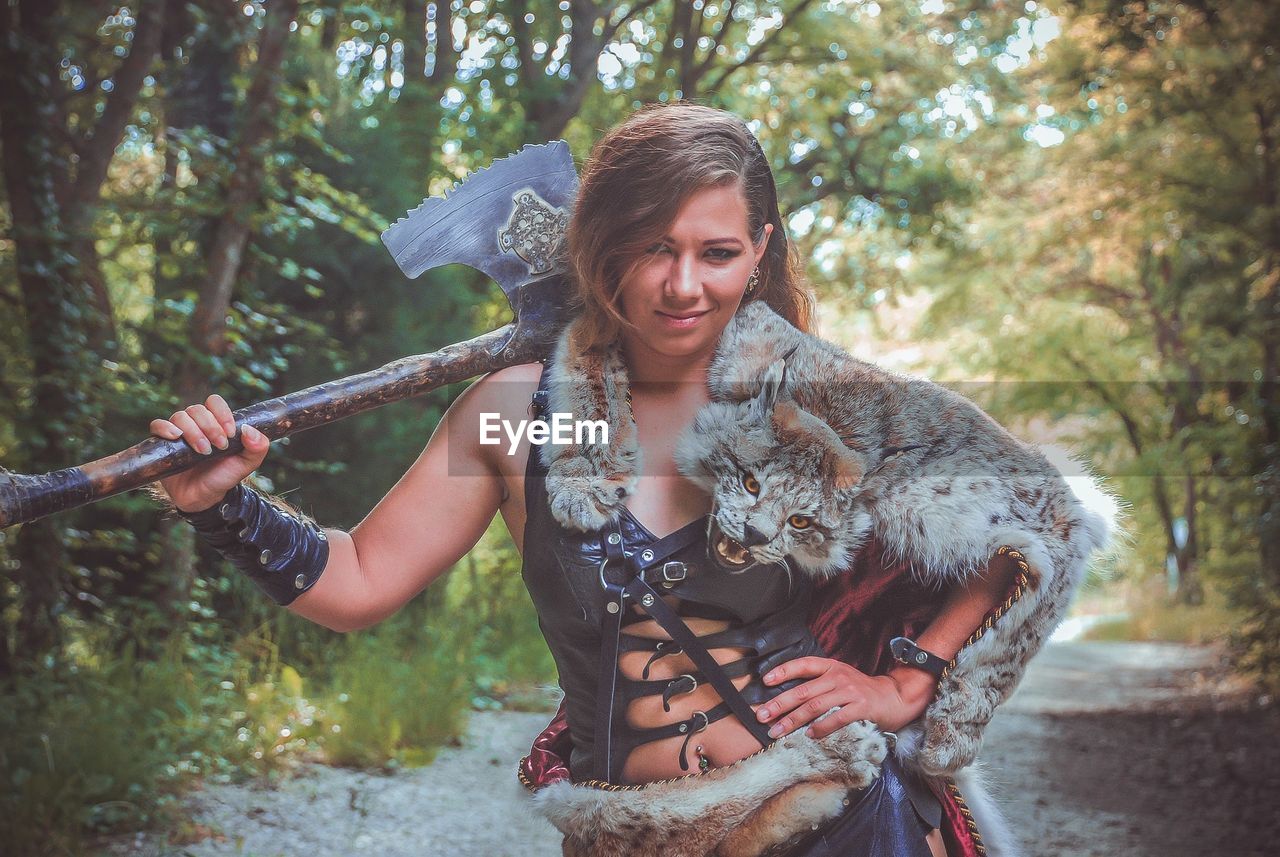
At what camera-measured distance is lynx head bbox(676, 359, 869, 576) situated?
6.00ft

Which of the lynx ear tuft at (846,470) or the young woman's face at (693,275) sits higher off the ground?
the young woman's face at (693,275)

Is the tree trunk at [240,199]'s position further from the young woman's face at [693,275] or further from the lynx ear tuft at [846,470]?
the lynx ear tuft at [846,470]

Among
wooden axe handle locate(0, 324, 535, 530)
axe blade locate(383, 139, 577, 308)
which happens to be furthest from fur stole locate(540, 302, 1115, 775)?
axe blade locate(383, 139, 577, 308)

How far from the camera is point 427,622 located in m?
6.74

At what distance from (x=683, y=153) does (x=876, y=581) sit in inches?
33.6

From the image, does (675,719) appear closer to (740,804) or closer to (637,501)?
A: (740,804)

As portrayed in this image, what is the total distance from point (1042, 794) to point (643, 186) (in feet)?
17.7

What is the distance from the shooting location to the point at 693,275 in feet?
6.30

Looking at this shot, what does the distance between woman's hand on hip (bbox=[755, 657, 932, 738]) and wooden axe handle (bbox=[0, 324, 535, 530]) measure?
79cm

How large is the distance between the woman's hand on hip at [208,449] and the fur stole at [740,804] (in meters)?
0.77

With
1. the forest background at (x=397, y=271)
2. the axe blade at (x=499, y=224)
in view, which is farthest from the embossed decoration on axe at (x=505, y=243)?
the forest background at (x=397, y=271)

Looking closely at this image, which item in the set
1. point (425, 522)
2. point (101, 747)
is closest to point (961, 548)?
point (425, 522)

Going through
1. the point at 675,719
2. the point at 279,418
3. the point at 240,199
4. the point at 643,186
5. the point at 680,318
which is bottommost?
the point at 675,719

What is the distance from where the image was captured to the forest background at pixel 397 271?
15.1 feet
